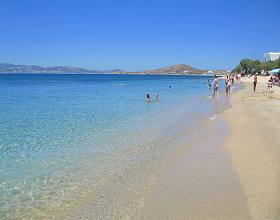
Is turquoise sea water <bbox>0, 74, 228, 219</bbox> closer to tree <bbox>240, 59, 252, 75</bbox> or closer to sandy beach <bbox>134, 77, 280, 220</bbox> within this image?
sandy beach <bbox>134, 77, 280, 220</bbox>

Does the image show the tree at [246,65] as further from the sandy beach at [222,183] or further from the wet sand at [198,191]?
the wet sand at [198,191]

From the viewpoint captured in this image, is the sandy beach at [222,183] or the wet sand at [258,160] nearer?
the sandy beach at [222,183]

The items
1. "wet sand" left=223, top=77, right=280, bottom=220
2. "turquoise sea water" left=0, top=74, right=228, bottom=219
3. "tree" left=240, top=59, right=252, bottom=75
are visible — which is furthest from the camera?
"tree" left=240, top=59, right=252, bottom=75

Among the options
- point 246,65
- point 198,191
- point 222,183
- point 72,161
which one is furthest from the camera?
point 246,65

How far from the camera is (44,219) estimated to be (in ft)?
21.5

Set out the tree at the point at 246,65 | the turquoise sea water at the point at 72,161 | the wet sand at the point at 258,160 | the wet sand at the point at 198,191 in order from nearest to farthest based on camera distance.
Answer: the wet sand at the point at 198,191 → the wet sand at the point at 258,160 → the turquoise sea water at the point at 72,161 → the tree at the point at 246,65

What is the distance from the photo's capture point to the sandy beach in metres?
6.57

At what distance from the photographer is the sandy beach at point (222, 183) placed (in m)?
6.57

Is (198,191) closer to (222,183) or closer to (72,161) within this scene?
→ (222,183)

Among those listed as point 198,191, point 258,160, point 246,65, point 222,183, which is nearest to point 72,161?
point 198,191

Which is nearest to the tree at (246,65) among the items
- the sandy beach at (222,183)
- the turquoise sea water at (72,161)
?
the turquoise sea water at (72,161)

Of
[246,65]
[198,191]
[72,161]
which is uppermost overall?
[246,65]

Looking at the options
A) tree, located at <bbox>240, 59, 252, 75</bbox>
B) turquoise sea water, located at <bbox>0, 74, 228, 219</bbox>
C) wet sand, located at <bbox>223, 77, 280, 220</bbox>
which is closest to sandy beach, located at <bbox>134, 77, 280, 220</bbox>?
wet sand, located at <bbox>223, 77, 280, 220</bbox>

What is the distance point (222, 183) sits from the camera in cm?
816
